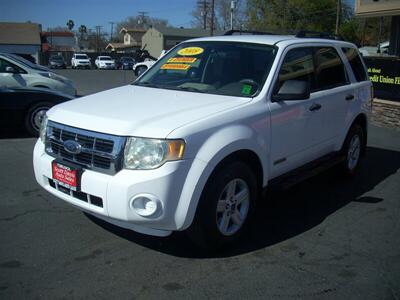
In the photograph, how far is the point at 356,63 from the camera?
21.0 feet

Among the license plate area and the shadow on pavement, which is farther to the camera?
the shadow on pavement

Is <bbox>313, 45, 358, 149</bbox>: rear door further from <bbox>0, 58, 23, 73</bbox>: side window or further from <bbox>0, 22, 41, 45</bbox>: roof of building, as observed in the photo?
<bbox>0, 22, 41, 45</bbox>: roof of building

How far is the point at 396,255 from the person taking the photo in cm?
408

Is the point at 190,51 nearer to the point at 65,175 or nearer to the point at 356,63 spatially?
the point at 65,175

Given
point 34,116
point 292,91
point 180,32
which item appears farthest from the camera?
point 180,32

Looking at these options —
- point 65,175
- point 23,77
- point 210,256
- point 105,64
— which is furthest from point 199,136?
point 105,64

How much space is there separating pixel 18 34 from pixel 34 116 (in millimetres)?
66092

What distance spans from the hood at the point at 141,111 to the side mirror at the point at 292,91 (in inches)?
14.7

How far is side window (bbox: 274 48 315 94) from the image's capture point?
4691 mm

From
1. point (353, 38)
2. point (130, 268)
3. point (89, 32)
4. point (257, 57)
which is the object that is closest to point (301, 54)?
point (257, 57)

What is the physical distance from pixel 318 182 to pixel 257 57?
2324 millimetres

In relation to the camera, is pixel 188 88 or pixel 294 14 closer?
pixel 188 88

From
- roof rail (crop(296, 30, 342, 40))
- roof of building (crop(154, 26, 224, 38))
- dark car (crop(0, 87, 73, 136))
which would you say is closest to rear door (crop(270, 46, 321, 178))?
roof rail (crop(296, 30, 342, 40))

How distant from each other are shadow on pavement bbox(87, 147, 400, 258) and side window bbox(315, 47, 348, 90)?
132cm
